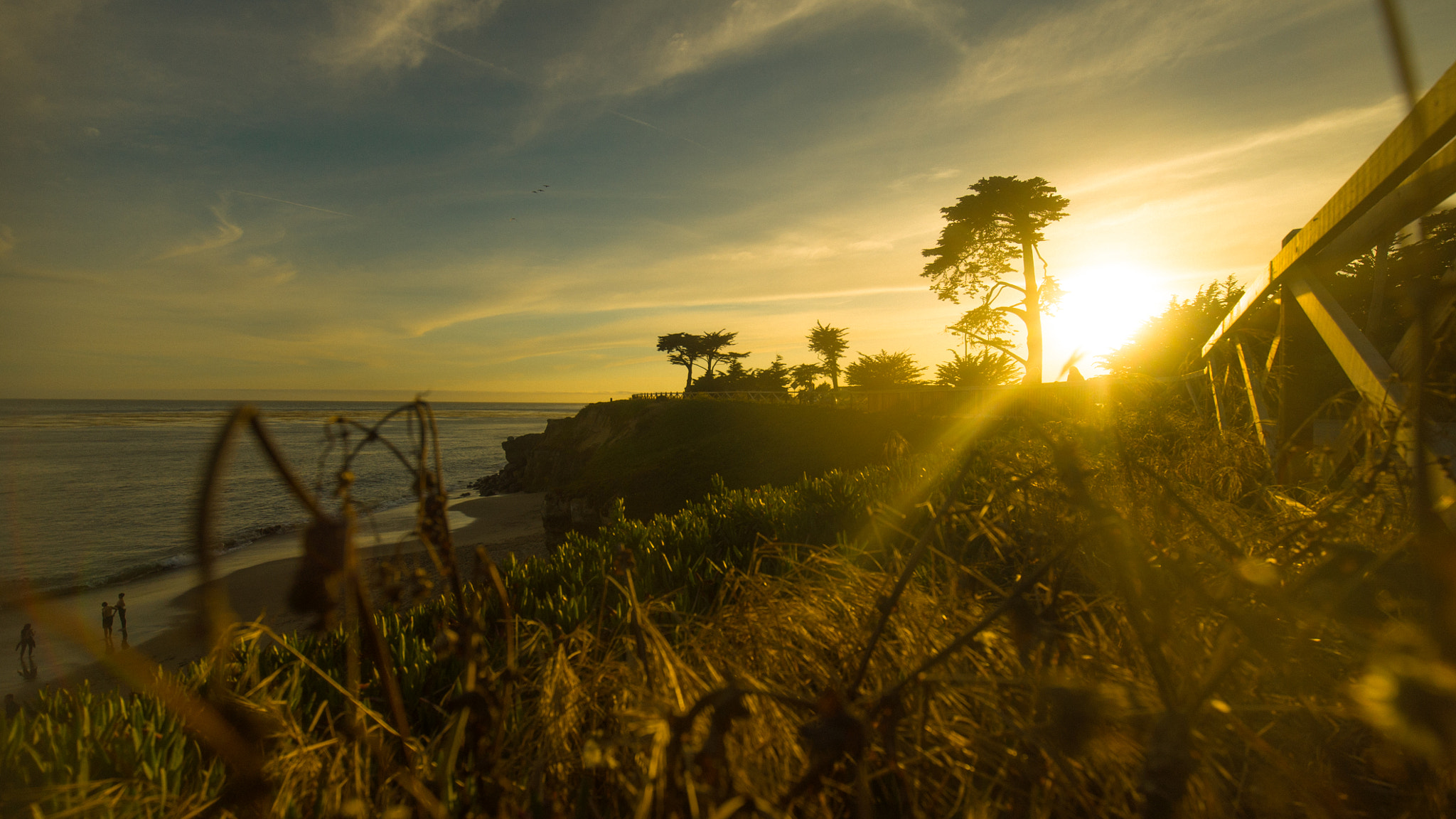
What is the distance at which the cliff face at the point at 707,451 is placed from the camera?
18.7 metres

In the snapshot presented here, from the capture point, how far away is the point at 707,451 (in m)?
22.5

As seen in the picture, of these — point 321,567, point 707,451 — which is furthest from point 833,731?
point 707,451

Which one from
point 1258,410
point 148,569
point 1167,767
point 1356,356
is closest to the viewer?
point 1167,767

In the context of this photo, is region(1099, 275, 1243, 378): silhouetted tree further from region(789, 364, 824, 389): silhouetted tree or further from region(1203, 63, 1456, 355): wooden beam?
region(789, 364, 824, 389): silhouetted tree

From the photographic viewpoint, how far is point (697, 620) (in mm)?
2508

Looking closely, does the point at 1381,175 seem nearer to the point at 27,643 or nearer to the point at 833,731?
the point at 833,731

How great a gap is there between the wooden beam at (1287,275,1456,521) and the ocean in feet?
9.89

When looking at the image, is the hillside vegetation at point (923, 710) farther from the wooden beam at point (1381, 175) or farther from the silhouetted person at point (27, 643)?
the silhouetted person at point (27, 643)

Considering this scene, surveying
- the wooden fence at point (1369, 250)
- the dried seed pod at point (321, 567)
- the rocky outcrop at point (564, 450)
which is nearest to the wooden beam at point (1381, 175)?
the wooden fence at point (1369, 250)

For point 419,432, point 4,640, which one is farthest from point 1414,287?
point 4,640

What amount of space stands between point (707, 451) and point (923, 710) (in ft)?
69.8

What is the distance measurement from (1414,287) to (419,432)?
4.54 ft

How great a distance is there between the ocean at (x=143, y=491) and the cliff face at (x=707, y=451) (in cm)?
603

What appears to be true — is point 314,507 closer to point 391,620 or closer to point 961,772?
point 961,772
